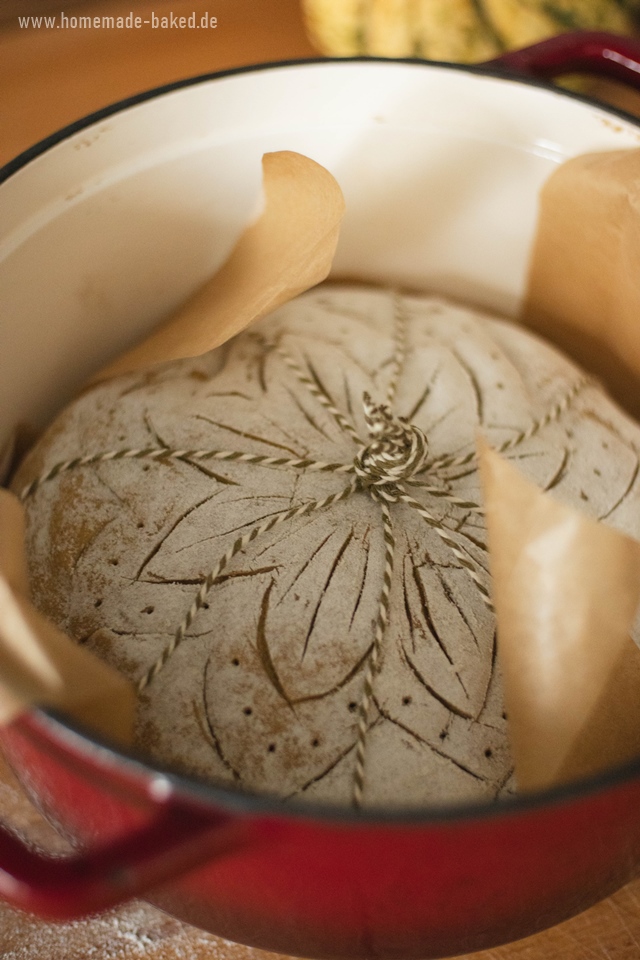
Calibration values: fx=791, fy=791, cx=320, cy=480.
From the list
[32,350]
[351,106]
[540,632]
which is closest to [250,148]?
[351,106]

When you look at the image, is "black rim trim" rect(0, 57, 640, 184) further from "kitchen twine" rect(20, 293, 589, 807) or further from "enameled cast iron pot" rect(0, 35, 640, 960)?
"kitchen twine" rect(20, 293, 589, 807)

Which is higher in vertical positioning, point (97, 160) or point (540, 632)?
point (97, 160)

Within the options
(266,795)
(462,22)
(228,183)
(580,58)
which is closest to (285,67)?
(228,183)

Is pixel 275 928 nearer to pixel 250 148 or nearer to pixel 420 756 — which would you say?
pixel 420 756

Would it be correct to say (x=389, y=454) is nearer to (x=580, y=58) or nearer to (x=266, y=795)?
(x=266, y=795)

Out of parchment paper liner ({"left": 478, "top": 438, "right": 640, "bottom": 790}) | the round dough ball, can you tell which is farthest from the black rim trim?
parchment paper liner ({"left": 478, "top": 438, "right": 640, "bottom": 790})

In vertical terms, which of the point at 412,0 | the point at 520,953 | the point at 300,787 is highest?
the point at 412,0

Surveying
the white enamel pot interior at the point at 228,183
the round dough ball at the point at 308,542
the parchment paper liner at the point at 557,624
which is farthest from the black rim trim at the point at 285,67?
the parchment paper liner at the point at 557,624

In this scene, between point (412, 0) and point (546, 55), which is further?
point (412, 0)
